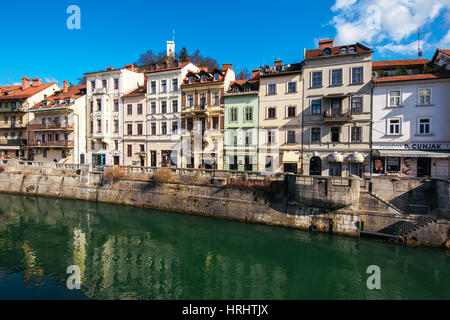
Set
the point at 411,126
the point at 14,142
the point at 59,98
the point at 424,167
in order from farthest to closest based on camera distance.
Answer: the point at 14,142
the point at 59,98
the point at 411,126
the point at 424,167

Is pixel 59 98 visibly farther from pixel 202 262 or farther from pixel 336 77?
pixel 336 77

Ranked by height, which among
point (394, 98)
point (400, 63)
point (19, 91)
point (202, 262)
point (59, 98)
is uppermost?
point (19, 91)

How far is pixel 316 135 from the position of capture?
26547mm

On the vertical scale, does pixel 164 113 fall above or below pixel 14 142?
above

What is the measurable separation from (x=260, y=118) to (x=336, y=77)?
29.4 feet

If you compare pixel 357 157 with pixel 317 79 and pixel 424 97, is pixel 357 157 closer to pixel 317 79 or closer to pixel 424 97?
pixel 424 97

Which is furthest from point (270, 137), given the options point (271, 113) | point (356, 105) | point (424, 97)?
point (424, 97)

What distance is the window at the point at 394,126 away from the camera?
76.6 feet

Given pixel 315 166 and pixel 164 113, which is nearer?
pixel 315 166

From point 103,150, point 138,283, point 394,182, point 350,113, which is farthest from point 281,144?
point 103,150

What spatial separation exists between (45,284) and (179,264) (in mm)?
6515

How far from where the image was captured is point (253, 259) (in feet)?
49.4

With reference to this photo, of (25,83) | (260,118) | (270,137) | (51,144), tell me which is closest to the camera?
(270,137)

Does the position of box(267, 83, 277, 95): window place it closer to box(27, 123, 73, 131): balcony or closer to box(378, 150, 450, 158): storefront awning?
→ box(378, 150, 450, 158): storefront awning
